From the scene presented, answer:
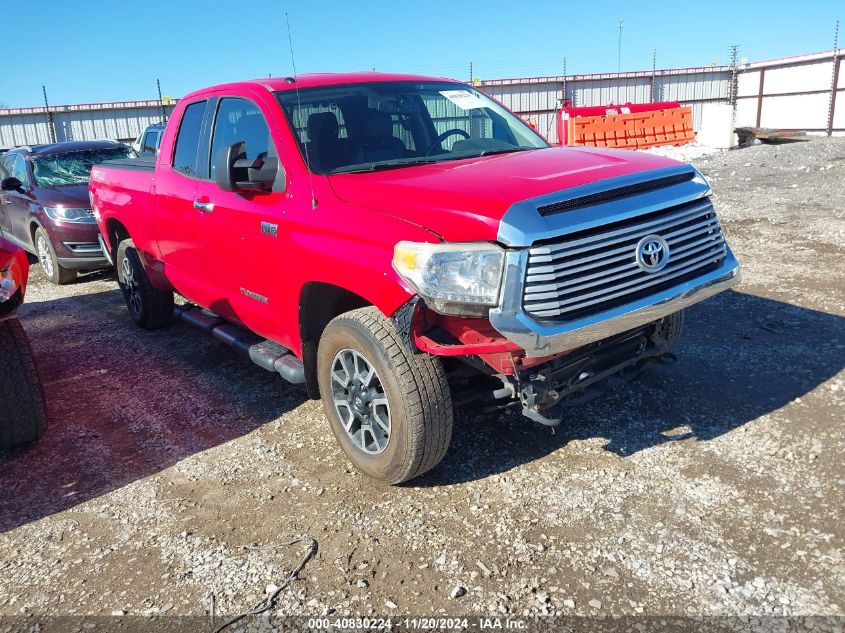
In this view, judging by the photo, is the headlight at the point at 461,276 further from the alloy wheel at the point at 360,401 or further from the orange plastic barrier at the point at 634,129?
the orange plastic barrier at the point at 634,129

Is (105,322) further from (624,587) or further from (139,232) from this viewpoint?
(624,587)

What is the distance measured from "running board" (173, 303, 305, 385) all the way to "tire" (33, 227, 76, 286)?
394 centimetres

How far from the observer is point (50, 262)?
8789 mm

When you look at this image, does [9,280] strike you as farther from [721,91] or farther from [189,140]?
[721,91]

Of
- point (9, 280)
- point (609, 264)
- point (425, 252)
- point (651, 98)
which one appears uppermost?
point (651, 98)

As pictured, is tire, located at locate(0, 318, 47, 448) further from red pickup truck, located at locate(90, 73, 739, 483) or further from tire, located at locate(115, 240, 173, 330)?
tire, located at locate(115, 240, 173, 330)

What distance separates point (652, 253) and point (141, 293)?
191 inches

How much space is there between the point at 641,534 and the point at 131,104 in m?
25.3

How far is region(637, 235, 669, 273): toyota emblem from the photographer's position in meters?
3.04

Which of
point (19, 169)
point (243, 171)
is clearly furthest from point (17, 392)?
point (19, 169)

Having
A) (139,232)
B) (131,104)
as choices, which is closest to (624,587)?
(139,232)

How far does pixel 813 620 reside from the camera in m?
2.44

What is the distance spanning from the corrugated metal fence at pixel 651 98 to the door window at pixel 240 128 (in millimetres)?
19942

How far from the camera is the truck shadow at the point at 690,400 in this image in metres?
3.79
